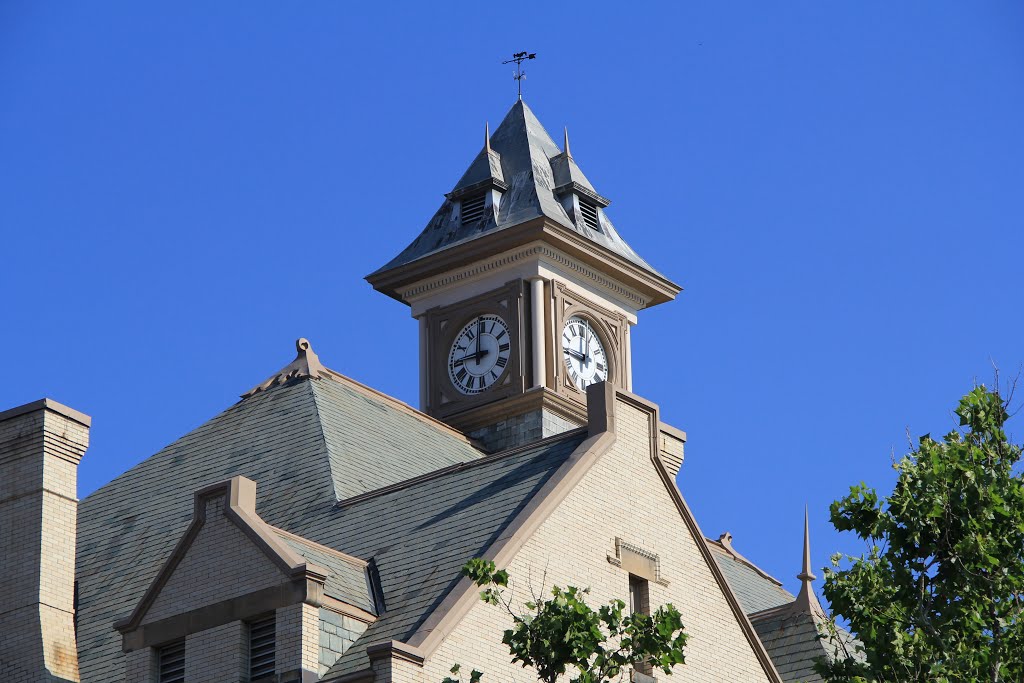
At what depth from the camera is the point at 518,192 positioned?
184ft

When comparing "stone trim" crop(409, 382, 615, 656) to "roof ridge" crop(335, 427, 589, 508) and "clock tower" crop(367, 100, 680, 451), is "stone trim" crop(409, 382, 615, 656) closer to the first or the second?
"roof ridge" crop(335, 427, 589, 508)

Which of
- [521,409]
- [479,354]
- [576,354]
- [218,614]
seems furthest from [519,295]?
[218,614]

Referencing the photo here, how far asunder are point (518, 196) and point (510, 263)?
2266 millimetres

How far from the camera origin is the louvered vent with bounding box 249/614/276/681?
1399 inches

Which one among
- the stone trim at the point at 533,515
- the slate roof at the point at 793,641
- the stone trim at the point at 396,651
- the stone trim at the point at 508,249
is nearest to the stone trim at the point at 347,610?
the stone trim at the point at 533,515

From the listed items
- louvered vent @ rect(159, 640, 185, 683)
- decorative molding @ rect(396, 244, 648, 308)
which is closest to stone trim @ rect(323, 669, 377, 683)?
louvered vent @ rect(159, 640, 185, 683)

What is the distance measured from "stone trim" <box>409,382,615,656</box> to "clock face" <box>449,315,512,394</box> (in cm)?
1391

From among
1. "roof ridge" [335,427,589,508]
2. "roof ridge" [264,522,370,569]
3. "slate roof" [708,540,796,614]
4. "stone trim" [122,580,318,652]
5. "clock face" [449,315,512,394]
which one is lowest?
"stone trim" [122,580,318,652]

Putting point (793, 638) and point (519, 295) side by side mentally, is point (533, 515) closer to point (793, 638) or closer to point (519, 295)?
point (793, 638)

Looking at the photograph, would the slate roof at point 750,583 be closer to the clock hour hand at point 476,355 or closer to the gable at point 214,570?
the clock hour hand at point 476,355

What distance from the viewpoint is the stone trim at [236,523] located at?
36.0m

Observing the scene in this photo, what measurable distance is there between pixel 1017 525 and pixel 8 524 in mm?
17272

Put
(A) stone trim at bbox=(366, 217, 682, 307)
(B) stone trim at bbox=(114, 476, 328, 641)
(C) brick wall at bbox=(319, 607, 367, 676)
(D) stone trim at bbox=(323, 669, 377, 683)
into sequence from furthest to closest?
(A) stone trim at bbox=(366, 217, 682, 307) < (B) stone trim at bbox=(114, 476, 328, 641) < (C) brick wall at bbox=(319, 607, 367, 676) < (D) stone trim at bbox=(323, 669, 377, 683)

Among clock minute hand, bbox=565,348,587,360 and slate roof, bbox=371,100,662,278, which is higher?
slate roof, bbox=371,100,662,278
